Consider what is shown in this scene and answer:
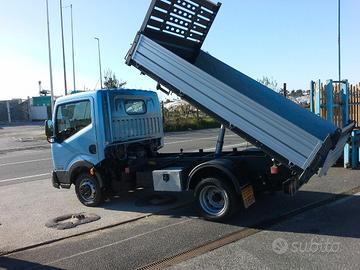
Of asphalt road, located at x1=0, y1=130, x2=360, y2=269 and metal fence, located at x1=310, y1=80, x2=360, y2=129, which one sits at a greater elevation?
metal fence, located at x1=310, y1=80, x2=360, y2=129

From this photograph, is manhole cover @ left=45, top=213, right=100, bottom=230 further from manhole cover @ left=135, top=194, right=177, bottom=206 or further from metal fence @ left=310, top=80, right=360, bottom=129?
metal fence @ left=310, top=80, right=360, bottom=129

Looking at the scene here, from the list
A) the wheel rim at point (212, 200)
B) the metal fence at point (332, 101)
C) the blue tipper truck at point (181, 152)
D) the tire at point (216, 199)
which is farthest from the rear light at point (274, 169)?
the metal fence at point (332, 101)

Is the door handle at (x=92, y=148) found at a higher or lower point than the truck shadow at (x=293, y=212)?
higher

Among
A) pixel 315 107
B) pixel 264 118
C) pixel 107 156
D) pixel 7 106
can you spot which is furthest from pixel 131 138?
pixel 7 106

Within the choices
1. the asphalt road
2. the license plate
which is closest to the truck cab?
the asphalt road

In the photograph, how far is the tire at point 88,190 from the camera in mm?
8969

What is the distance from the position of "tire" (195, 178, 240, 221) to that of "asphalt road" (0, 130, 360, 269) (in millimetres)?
163

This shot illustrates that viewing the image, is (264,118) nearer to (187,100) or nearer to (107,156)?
(187,100)

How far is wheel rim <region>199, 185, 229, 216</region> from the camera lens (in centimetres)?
740

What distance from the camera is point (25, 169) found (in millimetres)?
15977

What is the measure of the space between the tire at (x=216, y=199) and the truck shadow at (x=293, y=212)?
14cm

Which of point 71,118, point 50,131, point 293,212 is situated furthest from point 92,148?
point 293,212

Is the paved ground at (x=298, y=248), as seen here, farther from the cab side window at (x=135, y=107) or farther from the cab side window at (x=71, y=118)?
the cab side window at (x=71, y=118)

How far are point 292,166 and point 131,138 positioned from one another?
3.76 m
